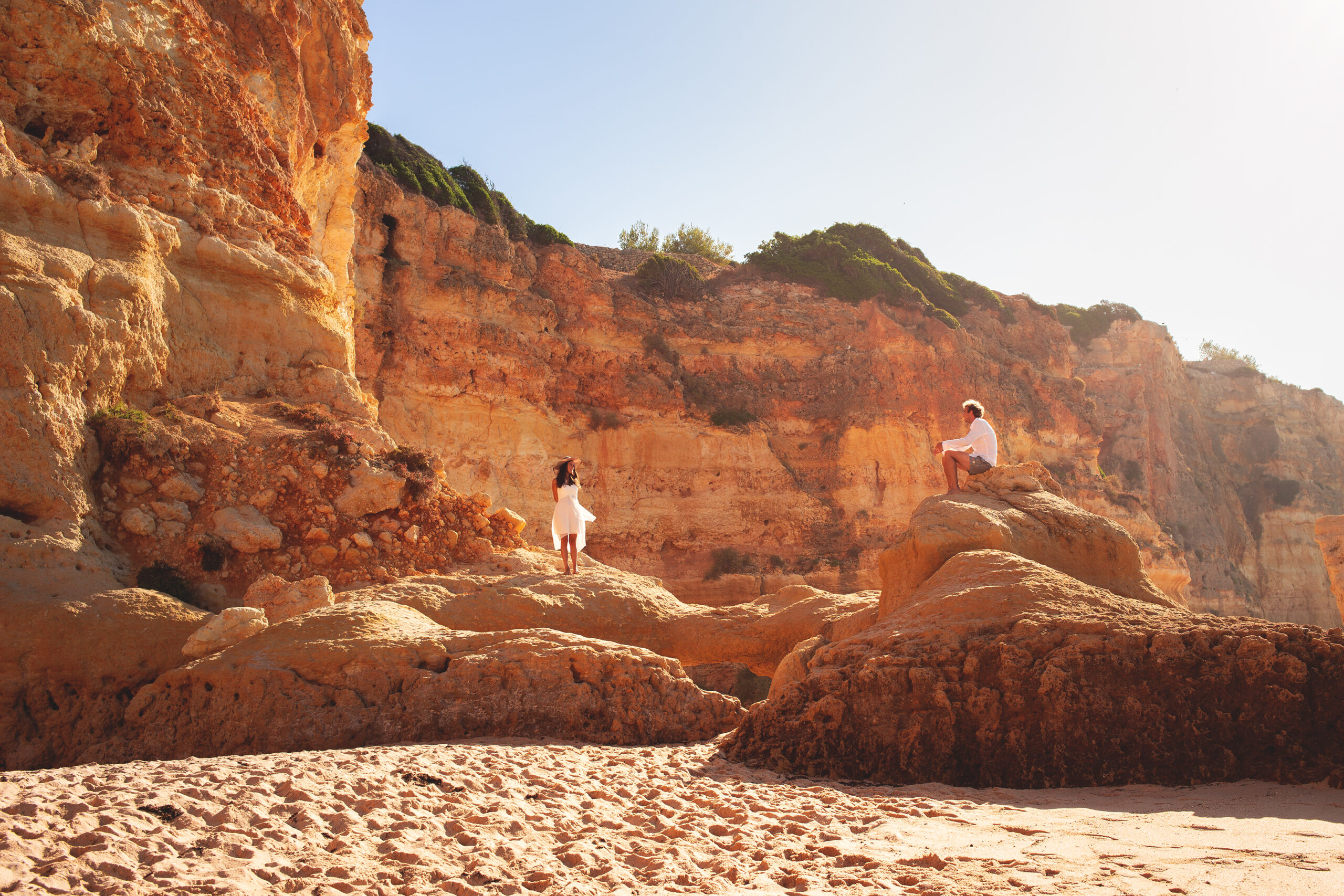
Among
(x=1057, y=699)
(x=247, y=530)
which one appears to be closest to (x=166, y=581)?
(x=247, y=530)

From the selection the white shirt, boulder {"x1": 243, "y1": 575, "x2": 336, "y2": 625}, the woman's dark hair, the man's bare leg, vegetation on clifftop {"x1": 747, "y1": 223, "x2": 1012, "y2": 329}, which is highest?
vegetation on clifftop {"x1": 747, "y1": 223, "x2": 1012, "y2": 329}

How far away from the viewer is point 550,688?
6.24 meters

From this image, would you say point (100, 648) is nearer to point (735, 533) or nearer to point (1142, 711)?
point (1142, 711)

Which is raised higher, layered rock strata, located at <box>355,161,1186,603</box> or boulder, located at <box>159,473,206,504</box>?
layered rock strata, located at <box>355,161,1186,603</box>

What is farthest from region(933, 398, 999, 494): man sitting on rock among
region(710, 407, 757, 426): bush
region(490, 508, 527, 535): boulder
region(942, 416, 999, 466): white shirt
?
region(710, 407, 757, 426): bush

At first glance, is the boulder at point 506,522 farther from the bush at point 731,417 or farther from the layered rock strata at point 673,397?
the bush at point 731,417

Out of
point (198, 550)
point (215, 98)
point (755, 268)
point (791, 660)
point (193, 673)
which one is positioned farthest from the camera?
point (755, 268)

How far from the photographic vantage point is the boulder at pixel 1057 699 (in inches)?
168

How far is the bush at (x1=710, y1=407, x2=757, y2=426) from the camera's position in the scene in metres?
24.7

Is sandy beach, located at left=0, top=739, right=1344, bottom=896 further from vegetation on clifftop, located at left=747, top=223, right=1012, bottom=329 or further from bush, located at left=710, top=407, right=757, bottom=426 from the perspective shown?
vegetation on clifftop, located at left=747, top=223, right=1012, bottom=329

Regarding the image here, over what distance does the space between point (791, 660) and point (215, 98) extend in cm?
1040

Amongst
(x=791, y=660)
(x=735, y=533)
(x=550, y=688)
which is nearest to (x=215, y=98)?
(x=550, y=688)

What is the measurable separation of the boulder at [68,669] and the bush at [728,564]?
17.4m

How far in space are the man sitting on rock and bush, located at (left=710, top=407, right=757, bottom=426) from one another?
1583cm
